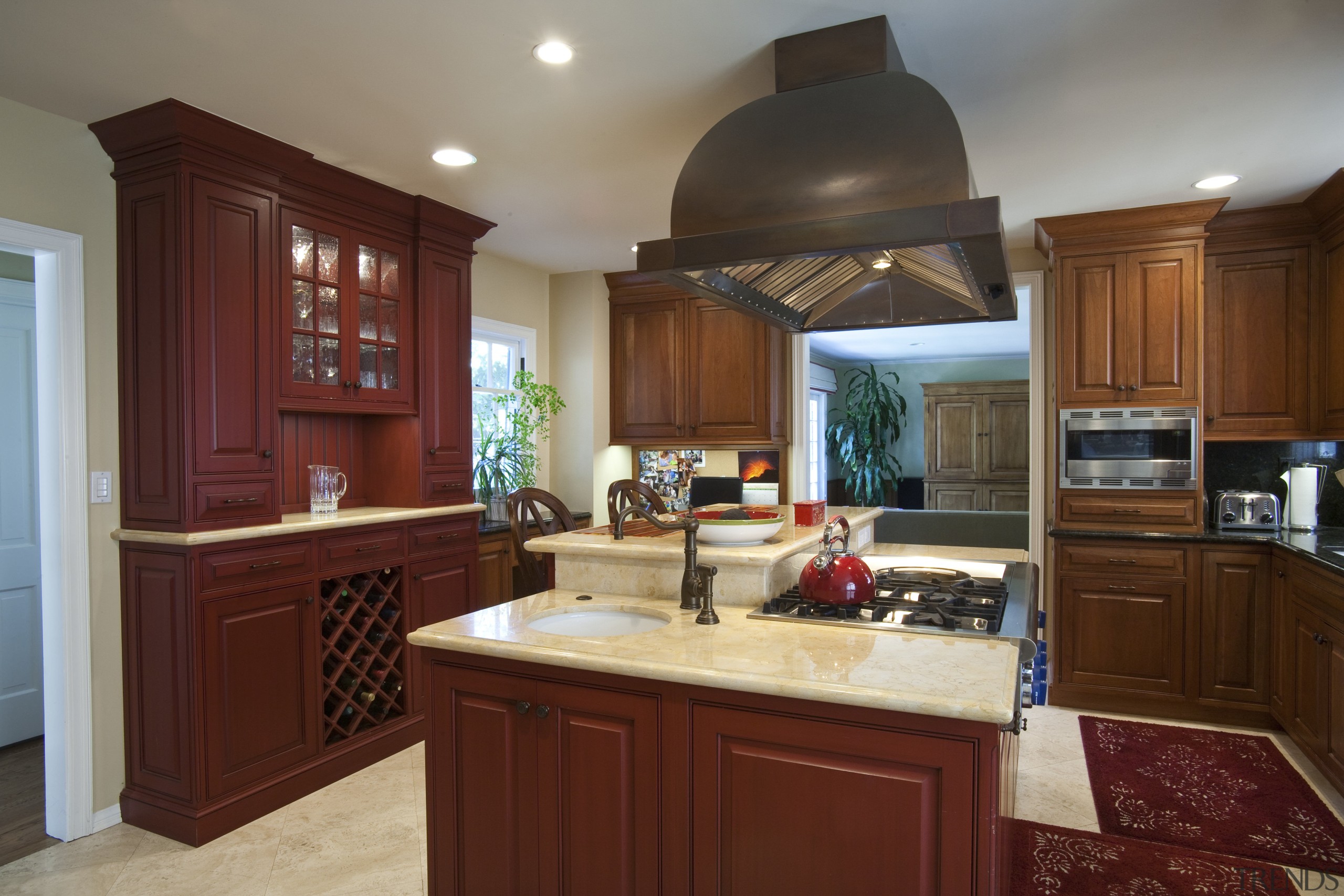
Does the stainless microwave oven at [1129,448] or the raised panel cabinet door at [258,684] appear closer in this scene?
the raised panel cabinet door at [258,684]

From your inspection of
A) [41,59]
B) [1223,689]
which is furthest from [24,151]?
[1223,689]

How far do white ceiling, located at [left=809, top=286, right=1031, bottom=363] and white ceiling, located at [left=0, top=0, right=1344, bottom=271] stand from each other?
138 inches

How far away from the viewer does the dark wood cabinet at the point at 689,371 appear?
4.91m

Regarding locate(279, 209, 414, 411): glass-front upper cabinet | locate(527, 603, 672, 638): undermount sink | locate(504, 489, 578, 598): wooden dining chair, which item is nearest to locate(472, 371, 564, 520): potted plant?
locate(504, 489, 578, 598): wooden dining chair

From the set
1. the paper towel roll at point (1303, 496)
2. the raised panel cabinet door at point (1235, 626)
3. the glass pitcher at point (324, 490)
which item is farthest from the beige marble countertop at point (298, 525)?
the paper towel roll at point (1303, 496)

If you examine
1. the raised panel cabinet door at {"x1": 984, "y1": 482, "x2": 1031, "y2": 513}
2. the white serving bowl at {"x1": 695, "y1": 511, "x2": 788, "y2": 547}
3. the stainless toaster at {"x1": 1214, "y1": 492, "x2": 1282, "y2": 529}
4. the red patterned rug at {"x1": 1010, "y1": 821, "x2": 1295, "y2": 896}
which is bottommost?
the red patterned rug at {"x1": 1010, "y1": 821, "x2": 1295, "y2": 896}

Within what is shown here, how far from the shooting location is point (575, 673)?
174 centimetres

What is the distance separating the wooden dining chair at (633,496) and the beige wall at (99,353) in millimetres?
2578

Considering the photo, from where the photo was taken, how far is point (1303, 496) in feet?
12.5

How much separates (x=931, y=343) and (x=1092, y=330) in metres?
4.57

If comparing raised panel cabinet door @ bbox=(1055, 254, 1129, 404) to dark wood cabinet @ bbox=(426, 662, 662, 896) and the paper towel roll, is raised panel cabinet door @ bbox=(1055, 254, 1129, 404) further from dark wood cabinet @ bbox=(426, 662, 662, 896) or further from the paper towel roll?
dark wood cabinet @ bbox=(426, 662, 662, 896)

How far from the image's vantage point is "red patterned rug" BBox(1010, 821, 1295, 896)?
7.89 ft

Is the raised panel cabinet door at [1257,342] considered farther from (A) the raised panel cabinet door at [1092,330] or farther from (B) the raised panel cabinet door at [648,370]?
(B) the raised panel cabinet door at [648,370]

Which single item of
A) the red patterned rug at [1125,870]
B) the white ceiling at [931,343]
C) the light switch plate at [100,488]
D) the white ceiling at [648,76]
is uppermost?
the white ceiling at [648,76]
